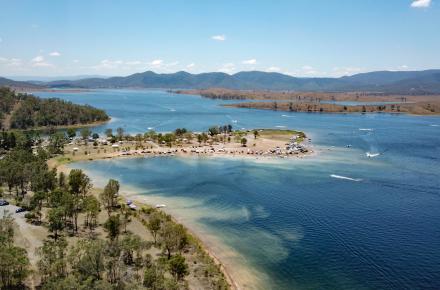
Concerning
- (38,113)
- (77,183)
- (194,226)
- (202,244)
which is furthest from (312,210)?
(38,113)

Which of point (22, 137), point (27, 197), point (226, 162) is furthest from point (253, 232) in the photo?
point (22, 137)

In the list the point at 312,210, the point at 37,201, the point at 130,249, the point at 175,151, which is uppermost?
the point at 175,151

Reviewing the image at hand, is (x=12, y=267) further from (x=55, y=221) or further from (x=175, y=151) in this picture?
(x=175, y=151)

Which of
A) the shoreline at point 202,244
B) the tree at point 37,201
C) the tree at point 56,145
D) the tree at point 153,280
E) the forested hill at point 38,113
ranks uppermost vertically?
the forested hill at point 38,113

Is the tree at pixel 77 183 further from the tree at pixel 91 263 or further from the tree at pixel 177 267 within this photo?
the tree at pixel 177 267

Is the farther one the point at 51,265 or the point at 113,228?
the point at 113,228

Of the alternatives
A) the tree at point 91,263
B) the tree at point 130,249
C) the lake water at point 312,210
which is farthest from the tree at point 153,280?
the lake water at point 312,210
